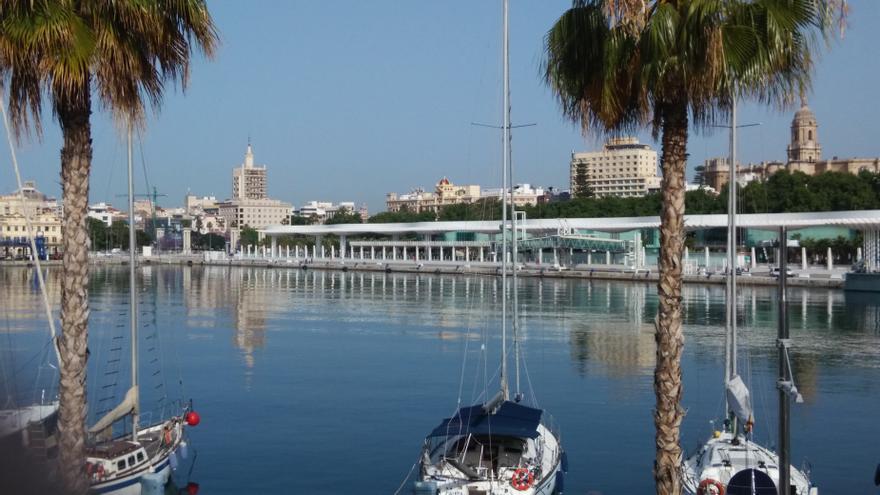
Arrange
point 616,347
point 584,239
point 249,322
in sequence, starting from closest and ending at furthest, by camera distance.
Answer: point 616,347 < point 249,322 < point 584,239

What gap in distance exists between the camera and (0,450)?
12.1 feet

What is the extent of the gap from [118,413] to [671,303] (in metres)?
10.4

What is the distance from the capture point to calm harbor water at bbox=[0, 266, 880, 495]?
2144cm

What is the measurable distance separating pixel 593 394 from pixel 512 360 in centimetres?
716

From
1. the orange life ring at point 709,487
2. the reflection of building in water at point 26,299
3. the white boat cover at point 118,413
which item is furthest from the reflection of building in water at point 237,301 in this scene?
the orange life ring at point 709,487

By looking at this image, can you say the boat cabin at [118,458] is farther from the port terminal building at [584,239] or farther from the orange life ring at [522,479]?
the port terminal building at [584,239]

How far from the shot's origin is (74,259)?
433 inches

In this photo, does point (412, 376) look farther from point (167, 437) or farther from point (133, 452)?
point (133, 452)

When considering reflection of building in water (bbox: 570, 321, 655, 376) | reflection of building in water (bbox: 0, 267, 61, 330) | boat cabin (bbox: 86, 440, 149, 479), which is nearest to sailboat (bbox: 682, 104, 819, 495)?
boat cabin (bbox: 86, 440, 149, 479)

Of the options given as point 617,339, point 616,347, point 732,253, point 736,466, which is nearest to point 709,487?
point 736,466

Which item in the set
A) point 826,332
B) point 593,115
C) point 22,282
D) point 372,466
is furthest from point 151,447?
point 22,282

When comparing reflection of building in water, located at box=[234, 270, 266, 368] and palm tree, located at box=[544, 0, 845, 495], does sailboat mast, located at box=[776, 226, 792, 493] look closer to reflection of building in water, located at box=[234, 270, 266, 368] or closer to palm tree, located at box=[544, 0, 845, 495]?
palm tree, located at box=[544, 0, 845, 495]

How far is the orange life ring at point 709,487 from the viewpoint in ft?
52.4

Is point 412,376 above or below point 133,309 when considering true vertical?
below
